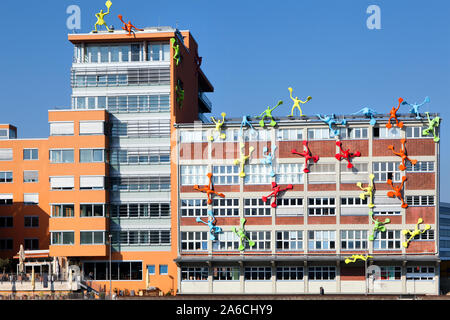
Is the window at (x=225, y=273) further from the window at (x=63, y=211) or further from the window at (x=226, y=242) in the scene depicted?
the window at (x=63, y=211)

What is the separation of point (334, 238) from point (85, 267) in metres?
30.1

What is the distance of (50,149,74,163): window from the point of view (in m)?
70.3

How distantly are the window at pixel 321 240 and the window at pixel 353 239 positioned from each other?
114 cm

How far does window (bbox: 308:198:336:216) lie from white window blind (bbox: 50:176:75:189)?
28.2 m

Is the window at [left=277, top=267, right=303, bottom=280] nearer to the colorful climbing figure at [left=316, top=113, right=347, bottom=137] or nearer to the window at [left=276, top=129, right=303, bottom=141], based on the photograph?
the window at [left=276, top=129, right=303, bottom=141]

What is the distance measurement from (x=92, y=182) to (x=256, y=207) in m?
19.7

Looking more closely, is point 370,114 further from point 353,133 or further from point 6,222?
point 6,222

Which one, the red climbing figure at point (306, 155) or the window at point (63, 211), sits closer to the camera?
the red climbing figure at point (306, 155)

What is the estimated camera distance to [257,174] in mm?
70125

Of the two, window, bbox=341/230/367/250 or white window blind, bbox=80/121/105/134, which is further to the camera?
white window blind, bbox=80/121/105/134

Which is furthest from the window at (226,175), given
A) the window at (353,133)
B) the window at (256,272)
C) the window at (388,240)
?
the window at (388,240)

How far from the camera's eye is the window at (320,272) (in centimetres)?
6875

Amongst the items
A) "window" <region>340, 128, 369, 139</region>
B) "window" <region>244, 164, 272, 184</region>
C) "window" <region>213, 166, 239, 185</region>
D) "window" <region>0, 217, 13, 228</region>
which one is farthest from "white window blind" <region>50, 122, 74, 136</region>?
"window" <region>340, 128, 369, 139</region>
